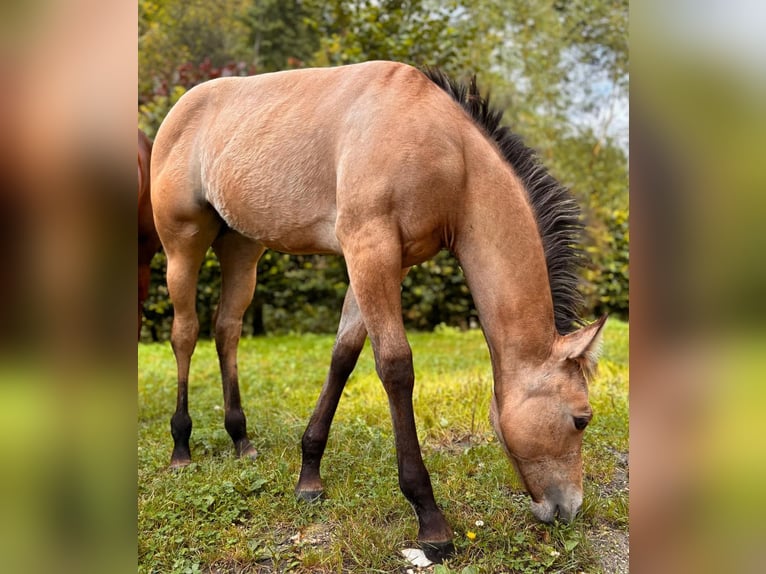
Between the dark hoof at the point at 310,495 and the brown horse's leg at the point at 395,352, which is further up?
the brown horse's leg at the point at 395,352

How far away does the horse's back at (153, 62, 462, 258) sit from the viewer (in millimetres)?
2658

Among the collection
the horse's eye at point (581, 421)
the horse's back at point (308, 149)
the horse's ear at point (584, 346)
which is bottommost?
the horse's eye at point (581, 421)

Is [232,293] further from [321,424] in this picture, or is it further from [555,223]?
[555,223]

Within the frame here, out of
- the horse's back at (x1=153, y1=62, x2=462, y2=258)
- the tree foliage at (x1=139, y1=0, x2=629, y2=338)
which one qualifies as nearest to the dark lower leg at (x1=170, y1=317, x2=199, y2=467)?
the horse's back at (x1=153, y1=62, x2=462, y2=258)

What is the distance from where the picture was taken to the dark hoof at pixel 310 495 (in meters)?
3.23

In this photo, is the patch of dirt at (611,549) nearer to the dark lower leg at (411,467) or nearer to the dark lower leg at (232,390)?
the dark lower leg at (411,467)

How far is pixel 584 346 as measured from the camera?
2533 mm

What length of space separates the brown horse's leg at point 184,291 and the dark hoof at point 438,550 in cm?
179

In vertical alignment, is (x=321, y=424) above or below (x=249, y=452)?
above

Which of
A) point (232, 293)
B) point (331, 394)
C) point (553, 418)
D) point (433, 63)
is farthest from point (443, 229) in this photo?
point (433, 63)

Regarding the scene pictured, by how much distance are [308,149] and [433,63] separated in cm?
604

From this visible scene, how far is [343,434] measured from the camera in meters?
4.30

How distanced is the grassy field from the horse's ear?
791 millimetres

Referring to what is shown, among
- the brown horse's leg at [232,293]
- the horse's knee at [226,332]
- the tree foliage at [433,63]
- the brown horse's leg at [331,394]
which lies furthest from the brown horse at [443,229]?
the tree foliage at [433,63]
